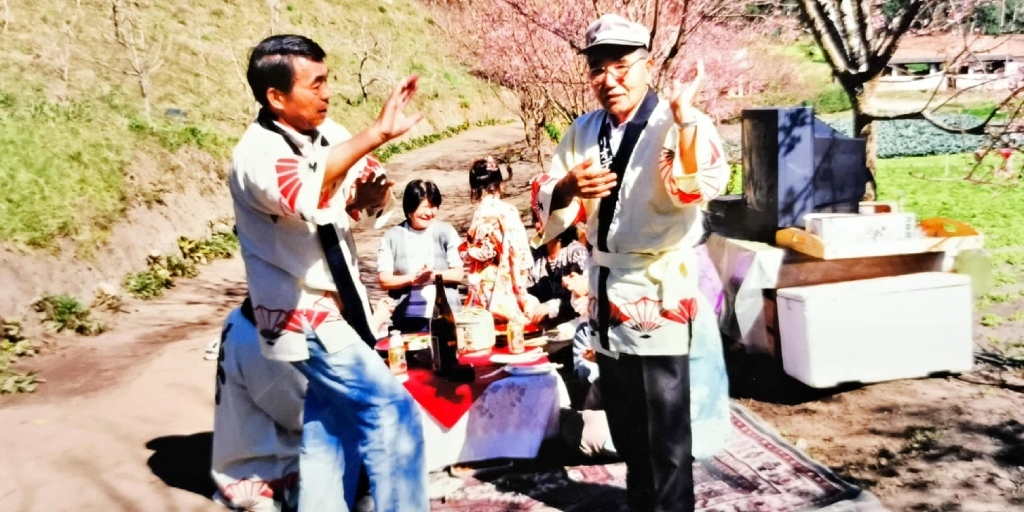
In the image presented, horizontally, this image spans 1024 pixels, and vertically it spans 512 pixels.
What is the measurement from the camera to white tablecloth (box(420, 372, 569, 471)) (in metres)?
4.19

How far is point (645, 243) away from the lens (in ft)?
9.75

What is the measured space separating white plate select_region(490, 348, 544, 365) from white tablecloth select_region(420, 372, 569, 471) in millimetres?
164

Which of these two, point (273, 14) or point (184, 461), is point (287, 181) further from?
point (273, 14)

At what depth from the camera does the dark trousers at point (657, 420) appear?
309cm

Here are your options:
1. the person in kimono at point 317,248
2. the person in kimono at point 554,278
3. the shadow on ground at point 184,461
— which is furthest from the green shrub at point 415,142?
the person in kimono at point 317,248

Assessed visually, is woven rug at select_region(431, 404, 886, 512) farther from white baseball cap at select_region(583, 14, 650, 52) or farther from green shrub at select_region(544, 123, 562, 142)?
green shrub at select_region(544, 123, 562, 142)

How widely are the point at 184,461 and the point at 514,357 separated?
2.01 m

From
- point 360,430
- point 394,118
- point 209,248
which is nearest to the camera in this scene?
point 394,118

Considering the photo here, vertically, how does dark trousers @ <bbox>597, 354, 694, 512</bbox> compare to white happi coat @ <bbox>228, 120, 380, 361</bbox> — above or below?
below

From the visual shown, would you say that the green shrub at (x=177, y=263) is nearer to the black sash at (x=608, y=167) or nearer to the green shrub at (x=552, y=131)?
the black sash at (x=608, y=167)

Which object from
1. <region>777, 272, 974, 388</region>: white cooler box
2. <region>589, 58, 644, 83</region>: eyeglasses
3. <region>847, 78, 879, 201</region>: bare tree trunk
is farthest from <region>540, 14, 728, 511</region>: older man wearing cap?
<region>847, 78, 879, 201</region>: bare tree trunk

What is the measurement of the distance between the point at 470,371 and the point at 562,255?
5.78ft

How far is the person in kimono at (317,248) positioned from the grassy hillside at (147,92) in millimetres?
7013

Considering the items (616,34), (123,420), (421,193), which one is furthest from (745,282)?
(123,420)
